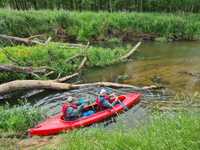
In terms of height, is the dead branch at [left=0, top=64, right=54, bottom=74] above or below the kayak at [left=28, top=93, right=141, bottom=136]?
above

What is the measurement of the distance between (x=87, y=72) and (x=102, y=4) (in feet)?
68.3

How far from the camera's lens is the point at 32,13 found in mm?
28516

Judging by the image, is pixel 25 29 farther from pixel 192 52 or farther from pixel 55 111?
pixel 55 111

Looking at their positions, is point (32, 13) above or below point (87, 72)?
above

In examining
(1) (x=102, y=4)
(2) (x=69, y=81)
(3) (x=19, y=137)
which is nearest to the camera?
(3) (x=19, y=137)

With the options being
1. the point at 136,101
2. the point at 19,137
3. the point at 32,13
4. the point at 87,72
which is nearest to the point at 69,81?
the point at 87,72

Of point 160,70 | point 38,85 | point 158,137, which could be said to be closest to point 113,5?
point 160,70

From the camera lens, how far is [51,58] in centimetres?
1922

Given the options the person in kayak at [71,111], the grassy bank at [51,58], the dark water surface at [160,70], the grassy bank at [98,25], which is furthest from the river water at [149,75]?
the grassy bank at [98,25]

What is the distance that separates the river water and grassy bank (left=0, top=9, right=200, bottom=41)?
4.90 meters

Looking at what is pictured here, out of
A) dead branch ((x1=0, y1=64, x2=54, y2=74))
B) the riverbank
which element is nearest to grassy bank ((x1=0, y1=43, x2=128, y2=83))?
dead branch ((x1=0, y1=64, x2=54, y2=74))

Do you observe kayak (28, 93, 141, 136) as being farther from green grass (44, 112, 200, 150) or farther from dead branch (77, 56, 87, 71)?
dead branch (77, 56, 87, 71)

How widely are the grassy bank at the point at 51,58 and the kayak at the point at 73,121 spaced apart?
4981 millimetres

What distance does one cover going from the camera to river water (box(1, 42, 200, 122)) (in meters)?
14.7
